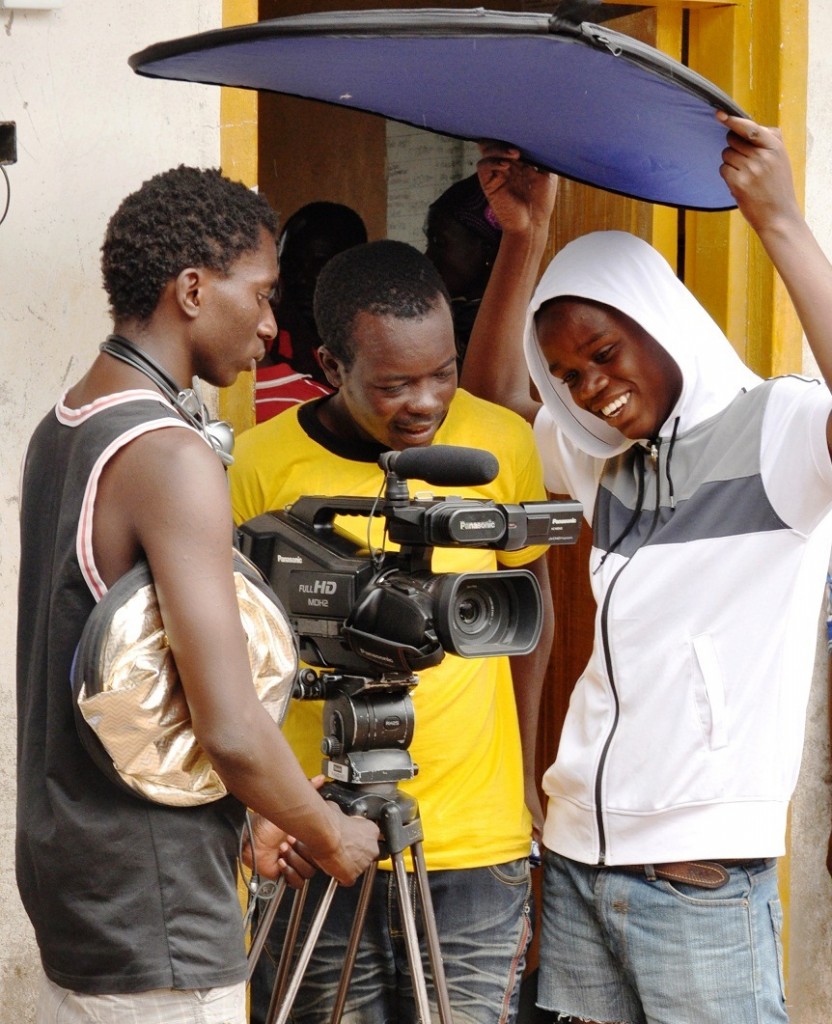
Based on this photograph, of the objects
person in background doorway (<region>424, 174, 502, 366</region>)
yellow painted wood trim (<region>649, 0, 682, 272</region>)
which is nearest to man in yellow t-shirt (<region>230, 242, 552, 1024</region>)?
yellow painted wood trim (<region>649, 0, 682, 272</region>)

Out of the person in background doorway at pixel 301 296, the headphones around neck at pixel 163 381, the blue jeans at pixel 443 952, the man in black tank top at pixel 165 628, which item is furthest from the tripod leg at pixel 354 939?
the person in background doorway at pixel 301 296

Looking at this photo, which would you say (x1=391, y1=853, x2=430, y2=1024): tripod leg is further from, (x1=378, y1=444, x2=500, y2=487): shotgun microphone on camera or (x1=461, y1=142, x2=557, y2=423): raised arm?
(x1=461, y1=142, x2=557, y2=423): raised arm

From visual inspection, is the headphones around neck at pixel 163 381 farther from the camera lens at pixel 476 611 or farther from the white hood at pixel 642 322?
the white hood at pixel 642 322

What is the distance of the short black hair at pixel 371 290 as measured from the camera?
2.59m

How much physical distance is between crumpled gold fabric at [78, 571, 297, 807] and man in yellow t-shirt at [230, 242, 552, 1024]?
0.69 m

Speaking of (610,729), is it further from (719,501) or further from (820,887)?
(820,887)

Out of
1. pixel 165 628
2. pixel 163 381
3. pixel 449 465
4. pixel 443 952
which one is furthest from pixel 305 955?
pixel 163 381

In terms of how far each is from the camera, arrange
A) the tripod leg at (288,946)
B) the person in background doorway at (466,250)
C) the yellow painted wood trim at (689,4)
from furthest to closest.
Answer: the person in background doorway at (466,250) < the yellow painted wood trim at (689,4) < the tripod leg at (288,946)

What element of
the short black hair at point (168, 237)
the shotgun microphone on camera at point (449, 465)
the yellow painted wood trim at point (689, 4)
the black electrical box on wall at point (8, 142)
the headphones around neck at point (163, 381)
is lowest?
the shotgun microphone on camera at point (449, 465)

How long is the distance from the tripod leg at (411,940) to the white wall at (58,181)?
952 millimetres

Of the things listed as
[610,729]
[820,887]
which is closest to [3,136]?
[610,729]

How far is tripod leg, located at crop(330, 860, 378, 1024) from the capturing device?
2.36m

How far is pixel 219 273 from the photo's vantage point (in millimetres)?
1988

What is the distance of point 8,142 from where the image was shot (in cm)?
276
